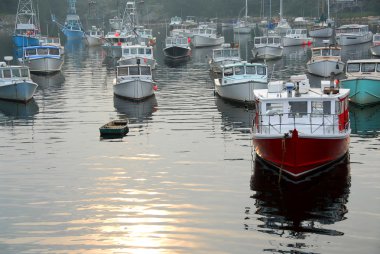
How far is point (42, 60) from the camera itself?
80.7 meters

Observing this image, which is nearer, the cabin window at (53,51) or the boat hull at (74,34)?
the cabin window at (53,51)

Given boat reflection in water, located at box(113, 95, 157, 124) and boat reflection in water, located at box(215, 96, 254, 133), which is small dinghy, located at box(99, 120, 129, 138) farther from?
boat reflection in water, located at box(215, 96, 254, 133)

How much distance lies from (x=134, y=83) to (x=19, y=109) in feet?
32.6

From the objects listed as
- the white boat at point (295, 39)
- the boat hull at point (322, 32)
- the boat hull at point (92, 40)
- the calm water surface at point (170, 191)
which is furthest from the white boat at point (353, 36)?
the calm water surface at point (170, 191)

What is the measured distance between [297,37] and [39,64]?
58.9 meters

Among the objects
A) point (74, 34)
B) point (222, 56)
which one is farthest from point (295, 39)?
point (74, 34)

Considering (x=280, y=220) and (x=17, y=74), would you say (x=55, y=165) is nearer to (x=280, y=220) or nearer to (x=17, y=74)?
(x=280, y=220)

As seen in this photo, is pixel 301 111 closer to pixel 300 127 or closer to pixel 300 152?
pixel 300 127

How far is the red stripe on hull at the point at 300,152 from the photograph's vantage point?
3038 centimetres

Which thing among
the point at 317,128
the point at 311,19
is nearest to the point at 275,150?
the point at 317,128

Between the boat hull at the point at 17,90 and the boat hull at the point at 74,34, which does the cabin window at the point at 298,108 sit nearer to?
the boat hull at the point at 17,90

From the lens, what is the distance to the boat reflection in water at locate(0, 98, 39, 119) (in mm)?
51188

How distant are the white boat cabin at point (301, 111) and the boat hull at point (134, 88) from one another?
75.8 ft

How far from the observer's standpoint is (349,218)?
1015 inches
